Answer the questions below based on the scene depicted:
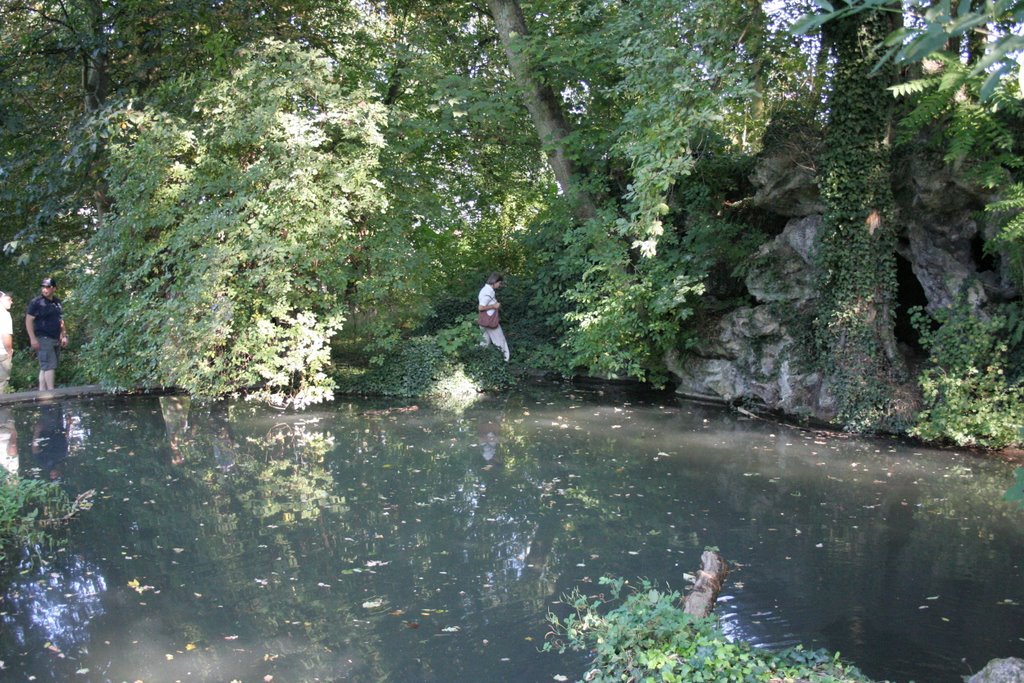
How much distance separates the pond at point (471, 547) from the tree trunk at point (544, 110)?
5.25 meters

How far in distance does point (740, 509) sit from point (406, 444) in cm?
463

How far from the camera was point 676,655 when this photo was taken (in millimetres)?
4094

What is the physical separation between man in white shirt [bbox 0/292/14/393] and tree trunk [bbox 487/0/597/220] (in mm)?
9354

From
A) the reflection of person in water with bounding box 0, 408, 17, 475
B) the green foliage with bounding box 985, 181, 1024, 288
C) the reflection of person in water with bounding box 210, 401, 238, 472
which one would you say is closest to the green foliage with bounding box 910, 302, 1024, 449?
the green foliage with bounding box 985, 181, 1024, 288

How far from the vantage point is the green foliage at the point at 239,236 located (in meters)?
13.3

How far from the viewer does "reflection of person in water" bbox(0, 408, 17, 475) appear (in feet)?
32.4

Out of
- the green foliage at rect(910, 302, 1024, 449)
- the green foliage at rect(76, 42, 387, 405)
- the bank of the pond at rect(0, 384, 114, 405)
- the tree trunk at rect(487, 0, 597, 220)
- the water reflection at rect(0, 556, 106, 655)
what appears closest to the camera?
the water reflection at rect(0, 556, 106, 655)

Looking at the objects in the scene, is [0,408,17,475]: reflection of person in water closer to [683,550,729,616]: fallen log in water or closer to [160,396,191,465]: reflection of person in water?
[160,396,191,465]: reflection of person in water

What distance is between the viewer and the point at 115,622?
5793mm

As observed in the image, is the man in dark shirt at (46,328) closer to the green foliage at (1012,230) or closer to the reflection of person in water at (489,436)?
the reflection of person in water at (489,436)

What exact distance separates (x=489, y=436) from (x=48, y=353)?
323 inches

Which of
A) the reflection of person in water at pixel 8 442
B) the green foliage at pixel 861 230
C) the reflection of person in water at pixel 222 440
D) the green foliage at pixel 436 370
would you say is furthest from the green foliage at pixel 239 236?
the green foliage at pixel 861 230

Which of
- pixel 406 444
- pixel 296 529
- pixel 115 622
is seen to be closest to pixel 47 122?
pixel 406 444

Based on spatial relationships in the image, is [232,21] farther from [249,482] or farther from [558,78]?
[249,482]
